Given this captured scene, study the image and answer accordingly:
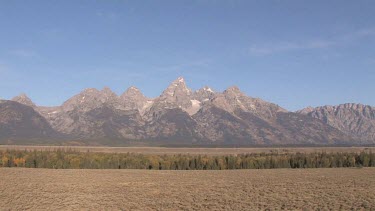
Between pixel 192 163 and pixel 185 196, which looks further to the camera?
pixel 192 163

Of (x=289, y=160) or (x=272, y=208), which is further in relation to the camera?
(x=289, y=160)

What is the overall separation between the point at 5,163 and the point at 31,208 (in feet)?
217

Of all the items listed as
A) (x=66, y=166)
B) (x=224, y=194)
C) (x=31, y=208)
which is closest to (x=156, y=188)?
(x=224, y=194)

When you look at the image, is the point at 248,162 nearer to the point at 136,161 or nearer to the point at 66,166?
the point at 136,161

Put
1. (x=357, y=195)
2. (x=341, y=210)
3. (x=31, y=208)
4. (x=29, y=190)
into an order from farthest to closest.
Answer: (x=29, y=190) → (x=357, y=195) → (x=31, y=208) → (x=341, y=210)

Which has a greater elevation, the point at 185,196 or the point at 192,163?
the point at 185,196

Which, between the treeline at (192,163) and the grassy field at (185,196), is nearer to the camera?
the grassy field at (185,196)

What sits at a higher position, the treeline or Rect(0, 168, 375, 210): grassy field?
Rect(0, 168, 375, 210): grassy field

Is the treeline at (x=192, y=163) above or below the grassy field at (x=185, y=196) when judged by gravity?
below

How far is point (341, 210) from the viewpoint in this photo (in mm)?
31500

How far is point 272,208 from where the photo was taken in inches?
1310

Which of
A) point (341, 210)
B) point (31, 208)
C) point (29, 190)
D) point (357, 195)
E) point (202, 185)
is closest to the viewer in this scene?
point (341, 210)

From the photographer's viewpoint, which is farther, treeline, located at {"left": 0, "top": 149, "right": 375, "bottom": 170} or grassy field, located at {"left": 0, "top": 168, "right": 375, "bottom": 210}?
treeline, located at {"left": 0, "top": 149, "right": 375, "bottom": 170}

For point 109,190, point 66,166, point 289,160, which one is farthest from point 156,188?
point 289,160
